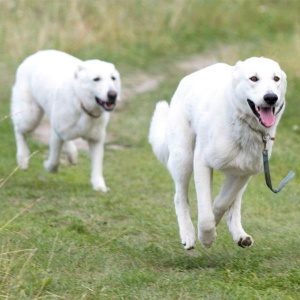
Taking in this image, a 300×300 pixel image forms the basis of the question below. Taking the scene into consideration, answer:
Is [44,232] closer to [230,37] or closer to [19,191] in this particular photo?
[19,191]

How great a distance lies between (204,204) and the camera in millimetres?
5887

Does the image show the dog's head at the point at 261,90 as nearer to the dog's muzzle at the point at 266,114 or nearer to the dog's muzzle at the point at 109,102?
the dog's muzzle at the point at 266,114

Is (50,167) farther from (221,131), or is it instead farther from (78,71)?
(221,131)

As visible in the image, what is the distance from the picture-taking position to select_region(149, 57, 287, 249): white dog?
5.50 m

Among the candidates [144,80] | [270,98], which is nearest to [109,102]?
[270,98]

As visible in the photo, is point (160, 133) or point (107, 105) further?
point (107, 105)

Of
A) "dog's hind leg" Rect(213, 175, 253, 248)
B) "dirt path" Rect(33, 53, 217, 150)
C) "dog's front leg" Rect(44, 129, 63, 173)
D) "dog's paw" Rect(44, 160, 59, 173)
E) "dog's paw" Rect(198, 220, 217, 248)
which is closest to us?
"dog's paw" Rect(198, 220, 217, 248)

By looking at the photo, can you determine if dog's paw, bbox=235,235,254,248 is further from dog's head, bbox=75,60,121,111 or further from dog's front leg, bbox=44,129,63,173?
dog's front leg, bbox=44,129,63,173

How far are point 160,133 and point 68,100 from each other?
2156mm

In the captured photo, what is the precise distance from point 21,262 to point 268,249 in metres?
1.79

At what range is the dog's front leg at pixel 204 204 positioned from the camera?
5848 mm

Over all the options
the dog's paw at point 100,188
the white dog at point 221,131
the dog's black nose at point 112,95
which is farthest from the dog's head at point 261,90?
the dog's paw at point 100,188

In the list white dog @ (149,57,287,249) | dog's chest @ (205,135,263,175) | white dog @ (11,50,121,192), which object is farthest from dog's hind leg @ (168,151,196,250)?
white dog @ (11,50,121,192)

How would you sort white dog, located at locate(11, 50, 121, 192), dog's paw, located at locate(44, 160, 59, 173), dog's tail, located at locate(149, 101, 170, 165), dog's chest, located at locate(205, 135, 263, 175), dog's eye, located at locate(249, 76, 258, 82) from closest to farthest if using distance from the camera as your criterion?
dog's eye, located at locate(249, 76, 258, 82), dog's chest, located at locate(205, 135, 263, 175), dog's tail, located at locate(149, 101, 170, 165), white dog, located at locate(11, 50, 121, 192), dog's paw, located at locate(44, 160, 59, 173)
